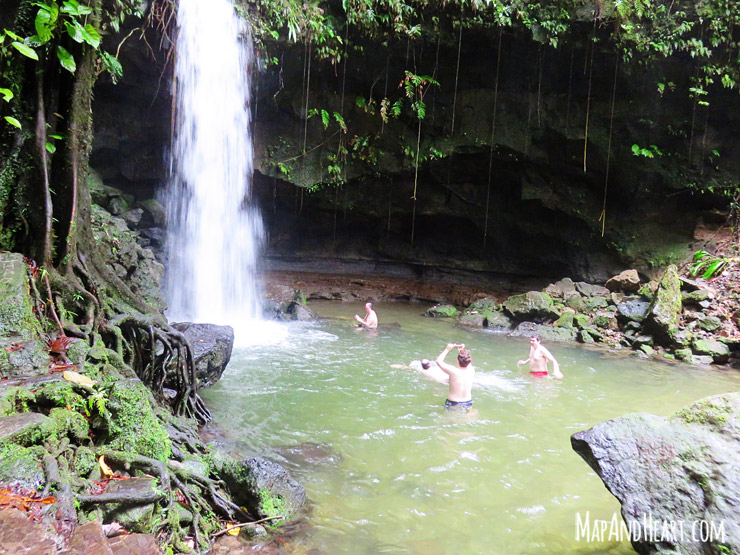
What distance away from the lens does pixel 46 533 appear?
202 centimetres

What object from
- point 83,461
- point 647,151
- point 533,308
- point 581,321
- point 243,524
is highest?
point 647,151

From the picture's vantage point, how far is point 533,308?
13.5 m

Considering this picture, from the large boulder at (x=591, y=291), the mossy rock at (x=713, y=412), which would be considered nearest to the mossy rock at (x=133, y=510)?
the mossy rock at (x=713, y=412)

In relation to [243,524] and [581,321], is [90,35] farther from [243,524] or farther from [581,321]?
[581,321]

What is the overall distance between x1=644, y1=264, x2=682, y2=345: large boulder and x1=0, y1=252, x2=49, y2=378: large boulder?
12423mm

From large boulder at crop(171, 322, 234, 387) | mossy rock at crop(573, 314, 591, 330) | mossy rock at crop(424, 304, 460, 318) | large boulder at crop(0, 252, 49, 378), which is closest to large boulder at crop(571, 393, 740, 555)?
large boulder at crop(0, 252, 49, 378)

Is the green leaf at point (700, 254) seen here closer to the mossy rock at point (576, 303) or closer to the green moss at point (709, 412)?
the mossy rock at point (576, 303)

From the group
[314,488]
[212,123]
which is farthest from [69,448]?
[212,123]

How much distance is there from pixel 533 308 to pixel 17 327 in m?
12.6

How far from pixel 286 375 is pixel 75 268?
4.24 m

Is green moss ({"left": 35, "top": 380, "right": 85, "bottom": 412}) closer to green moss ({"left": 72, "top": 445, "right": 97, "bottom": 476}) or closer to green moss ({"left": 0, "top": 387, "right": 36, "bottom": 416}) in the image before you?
green moss ({"left": 0, "top": 387, "right": 36, "bottom": 416})

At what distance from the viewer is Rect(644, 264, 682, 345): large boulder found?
1114cm

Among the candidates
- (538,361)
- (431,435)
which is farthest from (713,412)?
(538,361)

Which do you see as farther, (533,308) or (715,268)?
(533,308)
